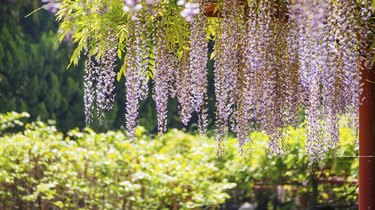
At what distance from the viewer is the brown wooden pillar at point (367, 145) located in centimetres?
320

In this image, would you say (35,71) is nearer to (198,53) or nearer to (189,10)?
(198,53)

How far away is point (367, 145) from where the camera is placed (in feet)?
10.5

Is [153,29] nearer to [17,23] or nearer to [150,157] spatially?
[150,157]

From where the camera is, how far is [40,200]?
17.5 feet

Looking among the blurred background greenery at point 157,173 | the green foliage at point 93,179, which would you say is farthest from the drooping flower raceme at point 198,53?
the green foliage at point 93,179

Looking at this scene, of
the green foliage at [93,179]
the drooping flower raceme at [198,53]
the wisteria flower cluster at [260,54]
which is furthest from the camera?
the green foliage at [93,179]

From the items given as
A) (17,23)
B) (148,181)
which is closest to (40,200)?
(148,181)

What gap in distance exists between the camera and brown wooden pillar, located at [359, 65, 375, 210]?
10.5 feet

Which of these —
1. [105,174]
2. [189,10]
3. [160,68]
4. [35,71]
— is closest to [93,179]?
[105,174]

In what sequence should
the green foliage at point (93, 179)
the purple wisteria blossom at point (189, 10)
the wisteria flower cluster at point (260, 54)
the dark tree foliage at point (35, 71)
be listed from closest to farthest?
1. the wisteria flower cluster at point (260, 54)
2. the purple wisteria blossom at point (189, 10)
3. the green foliage at point (93, 179)
4. the dark tree foliage at point (35, 71)

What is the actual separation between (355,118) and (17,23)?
607 cm

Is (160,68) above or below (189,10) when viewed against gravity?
below

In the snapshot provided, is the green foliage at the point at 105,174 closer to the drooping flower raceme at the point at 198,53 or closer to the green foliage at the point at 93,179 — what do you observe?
the green foliage at the point at 93,179

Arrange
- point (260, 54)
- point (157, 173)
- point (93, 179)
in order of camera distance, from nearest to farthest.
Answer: point (260, 54)
point (157, 173)
point (93, 179)
